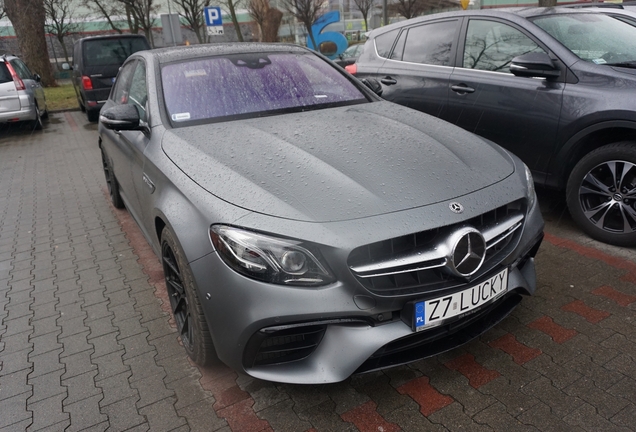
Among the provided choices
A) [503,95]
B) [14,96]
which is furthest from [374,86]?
[14,96]

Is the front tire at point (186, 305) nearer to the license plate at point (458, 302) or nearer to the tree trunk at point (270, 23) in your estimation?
the license plate at point (458, 302)

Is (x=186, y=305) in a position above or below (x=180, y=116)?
below

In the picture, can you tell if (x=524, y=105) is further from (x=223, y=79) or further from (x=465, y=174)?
(x=223, y=79)

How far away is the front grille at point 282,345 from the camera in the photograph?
202cm

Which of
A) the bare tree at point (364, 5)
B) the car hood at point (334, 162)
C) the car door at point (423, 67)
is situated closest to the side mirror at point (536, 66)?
the car door at point (423, 67)

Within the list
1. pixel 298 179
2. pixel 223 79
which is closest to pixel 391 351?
pixel 298 179

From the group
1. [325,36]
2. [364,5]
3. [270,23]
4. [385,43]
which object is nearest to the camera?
[385,43]

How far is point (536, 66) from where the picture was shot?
148 inches

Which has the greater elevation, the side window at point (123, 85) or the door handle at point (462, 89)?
the side window at point (123, 85)

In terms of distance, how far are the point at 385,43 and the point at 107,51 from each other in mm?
8059

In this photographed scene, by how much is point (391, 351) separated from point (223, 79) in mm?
2147

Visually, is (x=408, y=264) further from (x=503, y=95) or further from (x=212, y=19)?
(x=212, y=19)

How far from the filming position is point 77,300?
3547 millimetres

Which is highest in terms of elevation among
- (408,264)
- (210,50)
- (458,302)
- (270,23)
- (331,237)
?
(270,23)
